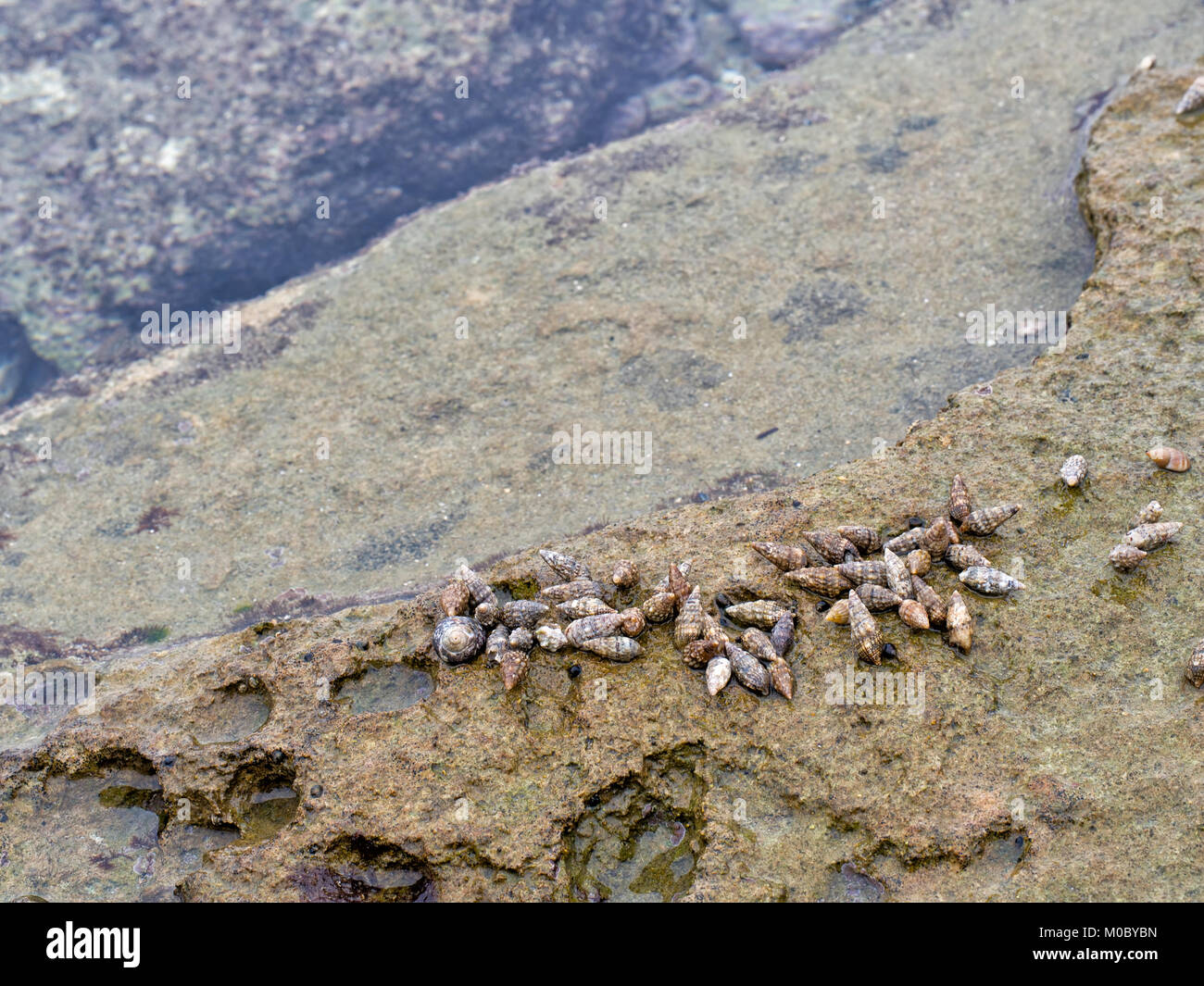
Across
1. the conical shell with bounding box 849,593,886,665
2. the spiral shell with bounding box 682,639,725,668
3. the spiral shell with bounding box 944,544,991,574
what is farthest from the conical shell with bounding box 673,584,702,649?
the spiral shell with bounding box 944,544,991,574

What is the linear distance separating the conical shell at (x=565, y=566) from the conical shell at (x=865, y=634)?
1.39m

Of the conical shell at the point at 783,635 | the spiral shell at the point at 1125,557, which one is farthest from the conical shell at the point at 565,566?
the spiral shell at the point at 1125,557

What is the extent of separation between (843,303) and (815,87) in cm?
404

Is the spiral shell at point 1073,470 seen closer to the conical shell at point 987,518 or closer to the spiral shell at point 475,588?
the conical shell at point 987,518

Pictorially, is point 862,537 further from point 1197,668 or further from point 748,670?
point 1197,668

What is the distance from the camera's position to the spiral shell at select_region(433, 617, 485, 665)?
184 inches

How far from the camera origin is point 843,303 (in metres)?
8.30

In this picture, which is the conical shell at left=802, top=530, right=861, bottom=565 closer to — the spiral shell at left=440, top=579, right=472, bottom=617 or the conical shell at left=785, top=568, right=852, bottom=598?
the conical shell at left=785, top=568, right=852, bottom=598

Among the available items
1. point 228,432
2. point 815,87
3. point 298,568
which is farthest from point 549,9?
point 298,568

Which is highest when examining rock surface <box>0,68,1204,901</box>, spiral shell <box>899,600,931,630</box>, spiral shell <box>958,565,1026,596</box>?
spiral shell <box>958,565,1026,596</box>

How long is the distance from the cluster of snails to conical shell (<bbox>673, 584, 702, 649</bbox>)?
222 millimetres

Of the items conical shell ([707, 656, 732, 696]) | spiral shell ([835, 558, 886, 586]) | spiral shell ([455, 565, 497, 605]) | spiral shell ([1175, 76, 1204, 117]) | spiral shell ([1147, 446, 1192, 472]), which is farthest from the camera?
spiral shell ([1175, 76, 1204, 117])

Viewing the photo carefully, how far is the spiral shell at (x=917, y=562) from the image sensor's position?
4.77 meters

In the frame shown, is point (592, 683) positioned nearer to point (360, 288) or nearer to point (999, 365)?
point (999, 365)
